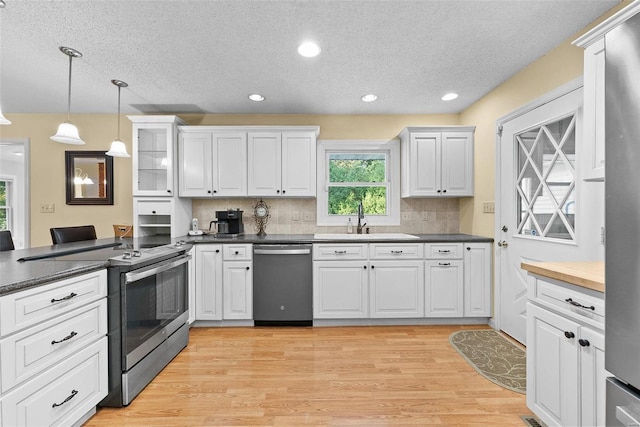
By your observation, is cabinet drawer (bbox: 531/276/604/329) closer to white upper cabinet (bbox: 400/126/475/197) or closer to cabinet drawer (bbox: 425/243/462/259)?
cabinet drawer (bbox: 425/243/462/259)

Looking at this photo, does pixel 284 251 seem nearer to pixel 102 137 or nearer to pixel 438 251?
pixel 438 251

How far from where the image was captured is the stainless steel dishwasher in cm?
311

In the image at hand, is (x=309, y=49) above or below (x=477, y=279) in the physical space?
above

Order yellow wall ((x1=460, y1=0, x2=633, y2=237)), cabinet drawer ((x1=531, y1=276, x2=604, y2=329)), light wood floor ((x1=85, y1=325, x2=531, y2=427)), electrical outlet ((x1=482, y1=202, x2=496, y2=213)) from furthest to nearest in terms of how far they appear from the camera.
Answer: electrical outlet ((x1=482, y1=202, x2=496, y2=213)) < yellow wall ((x1=460, y1=0, x2=633, y2=237)) < light wood floor ((x1=85, y1=325, x2=531, y2=427)) < cabinet drawer ((x1=531, y1=276, x2=604, y2=329))

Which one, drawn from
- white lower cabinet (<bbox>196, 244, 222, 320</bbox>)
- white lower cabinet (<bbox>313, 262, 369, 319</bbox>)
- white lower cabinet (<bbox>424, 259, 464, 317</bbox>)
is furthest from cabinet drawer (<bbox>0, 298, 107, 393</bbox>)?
white lower cabinet (<bbox>424, 259, 464, 317</bbox>)

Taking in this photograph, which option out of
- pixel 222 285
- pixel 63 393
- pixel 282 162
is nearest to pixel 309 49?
pixel 282 162

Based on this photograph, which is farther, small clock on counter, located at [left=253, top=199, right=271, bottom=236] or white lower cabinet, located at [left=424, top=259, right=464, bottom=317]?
small clock on counter, located at [left=253, top=199, right=271, bottom=236]

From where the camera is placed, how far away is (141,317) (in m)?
2.04

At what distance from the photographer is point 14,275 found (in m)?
1.40

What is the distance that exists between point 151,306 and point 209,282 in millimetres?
959

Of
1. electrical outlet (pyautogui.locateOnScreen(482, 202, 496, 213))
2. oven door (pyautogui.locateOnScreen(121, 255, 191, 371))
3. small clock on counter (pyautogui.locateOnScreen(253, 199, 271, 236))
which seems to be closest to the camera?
oven door (pyautogui.locateOnScreen(121, 255, 191, 371))

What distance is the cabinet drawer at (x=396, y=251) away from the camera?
314 cm

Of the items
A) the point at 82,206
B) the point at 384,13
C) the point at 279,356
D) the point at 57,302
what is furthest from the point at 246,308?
the point at 384,13

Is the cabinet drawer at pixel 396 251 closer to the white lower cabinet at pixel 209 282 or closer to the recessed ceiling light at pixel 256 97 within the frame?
the white lower cabinet at pixel 209 282
